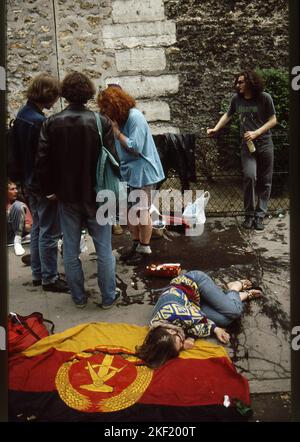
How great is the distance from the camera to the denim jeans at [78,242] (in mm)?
4031

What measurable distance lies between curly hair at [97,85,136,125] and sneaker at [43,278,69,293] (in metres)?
1.49

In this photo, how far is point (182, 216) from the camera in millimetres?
6098

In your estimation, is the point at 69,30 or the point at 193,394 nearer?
the point at 193,394

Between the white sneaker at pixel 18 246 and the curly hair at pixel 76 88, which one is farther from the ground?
the curly hair at pixel 76 88

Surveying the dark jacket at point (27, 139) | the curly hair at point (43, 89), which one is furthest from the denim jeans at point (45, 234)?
the curly hair at point (43, 89)

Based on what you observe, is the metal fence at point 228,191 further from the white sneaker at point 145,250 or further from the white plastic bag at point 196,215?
the white sneaker at point 145,250

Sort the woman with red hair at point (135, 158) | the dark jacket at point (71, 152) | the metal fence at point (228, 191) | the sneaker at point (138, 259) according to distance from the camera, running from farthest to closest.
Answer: the metal fence at point (228, 191) → the sneaker at point (138, 259) → the woman with red hair at point (135, 158) → the dark jacket at point (71, 152)

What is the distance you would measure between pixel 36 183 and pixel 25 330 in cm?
118

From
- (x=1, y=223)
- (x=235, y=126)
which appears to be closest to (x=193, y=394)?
(x=1, y=223)

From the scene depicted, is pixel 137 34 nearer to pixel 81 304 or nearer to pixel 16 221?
pixel 16 221

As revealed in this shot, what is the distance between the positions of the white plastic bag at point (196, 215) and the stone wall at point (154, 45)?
5.74 ft

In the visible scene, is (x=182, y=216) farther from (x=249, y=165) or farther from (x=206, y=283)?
(x=206, y=283)

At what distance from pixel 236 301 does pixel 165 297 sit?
1.95 ft

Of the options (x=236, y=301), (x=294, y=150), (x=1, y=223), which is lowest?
(x=236, y=301)
